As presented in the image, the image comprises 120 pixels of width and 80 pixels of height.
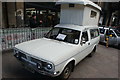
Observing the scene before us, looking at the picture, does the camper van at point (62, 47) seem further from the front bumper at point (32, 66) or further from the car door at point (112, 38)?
the car door at point (112, 38)

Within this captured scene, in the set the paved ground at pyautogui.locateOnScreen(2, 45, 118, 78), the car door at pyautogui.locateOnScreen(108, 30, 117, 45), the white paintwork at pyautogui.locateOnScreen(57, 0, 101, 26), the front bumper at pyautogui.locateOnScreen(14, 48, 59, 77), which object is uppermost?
the white paintwork at pyautogui.locateOnScreen(57, 0, 101, 26)

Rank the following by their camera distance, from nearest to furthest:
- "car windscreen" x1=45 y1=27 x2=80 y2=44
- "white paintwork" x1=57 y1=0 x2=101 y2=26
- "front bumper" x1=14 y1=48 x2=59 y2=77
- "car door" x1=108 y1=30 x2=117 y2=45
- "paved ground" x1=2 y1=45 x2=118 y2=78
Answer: "front bumper" x1=14 y1=48 x2=59 y2=77, "paved ground" x1=2 y1=45 x2=118 y2=78, "car windscreen" x1=45 y1=27 x2=80 y2=44, "white paintwork" x1=57 y1=0 x2=101 y2=26, "car door" x1=108 y1=30 x2=117 y2=45

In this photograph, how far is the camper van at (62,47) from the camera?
2.88 metres

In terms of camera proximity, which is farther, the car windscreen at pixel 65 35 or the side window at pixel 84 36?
the side window at pixel 84 36

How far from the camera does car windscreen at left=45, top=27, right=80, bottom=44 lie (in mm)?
3967

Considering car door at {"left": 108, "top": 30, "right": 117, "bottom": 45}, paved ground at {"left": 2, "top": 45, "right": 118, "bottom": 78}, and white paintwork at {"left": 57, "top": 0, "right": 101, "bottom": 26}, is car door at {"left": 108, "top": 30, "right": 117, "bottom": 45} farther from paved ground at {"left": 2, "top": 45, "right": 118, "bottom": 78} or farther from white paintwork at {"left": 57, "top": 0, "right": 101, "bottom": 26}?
white paintwork at {"left": 57, "top": 0, "right": 101, "bottom": 26}

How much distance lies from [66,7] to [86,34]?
5.00 ft

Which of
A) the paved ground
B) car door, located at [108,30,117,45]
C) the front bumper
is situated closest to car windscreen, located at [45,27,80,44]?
the paved ground

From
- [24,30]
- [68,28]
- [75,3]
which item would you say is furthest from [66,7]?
[24,30]

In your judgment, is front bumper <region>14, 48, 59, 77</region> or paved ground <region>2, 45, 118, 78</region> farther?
paved ground <region>2, 45, 118, 78</region>

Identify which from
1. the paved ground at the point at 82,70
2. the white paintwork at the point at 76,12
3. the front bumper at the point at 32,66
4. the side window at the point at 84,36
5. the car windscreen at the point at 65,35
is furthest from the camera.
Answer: the white paintwork at the point at 76,12

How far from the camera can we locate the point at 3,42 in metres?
5.26

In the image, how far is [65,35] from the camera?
4.13 m

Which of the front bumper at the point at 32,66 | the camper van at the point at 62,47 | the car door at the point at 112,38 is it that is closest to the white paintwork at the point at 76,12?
the camper van at the point at 62,47
